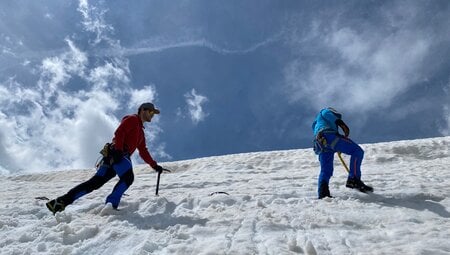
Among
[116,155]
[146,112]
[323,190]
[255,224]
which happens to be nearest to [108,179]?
[116,155]

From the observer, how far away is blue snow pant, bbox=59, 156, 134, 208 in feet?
22.7

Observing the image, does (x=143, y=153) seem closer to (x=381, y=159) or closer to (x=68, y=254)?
(x=68, y=254)

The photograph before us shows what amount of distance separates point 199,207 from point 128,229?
5.62ft

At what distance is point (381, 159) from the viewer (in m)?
14.9

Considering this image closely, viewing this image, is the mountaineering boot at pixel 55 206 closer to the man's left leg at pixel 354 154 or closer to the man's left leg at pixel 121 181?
the man's left leg at pixel 121 181

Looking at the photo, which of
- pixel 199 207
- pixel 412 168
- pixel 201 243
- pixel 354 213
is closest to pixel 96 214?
pixel 199 207

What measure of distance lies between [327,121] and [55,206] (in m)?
4.77

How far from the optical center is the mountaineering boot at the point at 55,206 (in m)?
6.63

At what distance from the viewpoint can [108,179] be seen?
23.5 feet

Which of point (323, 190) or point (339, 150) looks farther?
point (339, 150)

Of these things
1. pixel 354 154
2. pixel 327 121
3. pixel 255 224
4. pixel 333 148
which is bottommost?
pixel 255 224

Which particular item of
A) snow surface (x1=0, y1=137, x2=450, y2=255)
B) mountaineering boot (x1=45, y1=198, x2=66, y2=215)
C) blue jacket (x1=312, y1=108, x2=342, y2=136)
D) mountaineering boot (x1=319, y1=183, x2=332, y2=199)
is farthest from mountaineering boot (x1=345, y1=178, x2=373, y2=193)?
mountaineering boot (x1=45, y1=198, x2=66, y2=215)

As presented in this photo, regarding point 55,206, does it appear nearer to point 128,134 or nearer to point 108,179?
point 108,179

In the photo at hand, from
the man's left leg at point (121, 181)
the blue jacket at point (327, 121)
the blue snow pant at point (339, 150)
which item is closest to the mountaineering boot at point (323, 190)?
the blue snow pant at point (339, 150)
